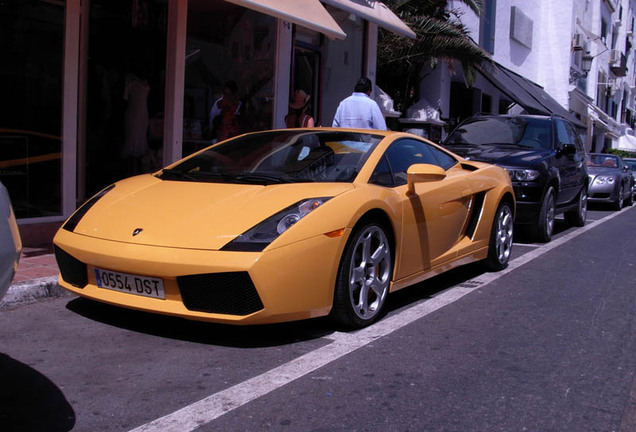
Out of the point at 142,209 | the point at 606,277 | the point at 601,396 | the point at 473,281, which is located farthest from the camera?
the point at 606,277

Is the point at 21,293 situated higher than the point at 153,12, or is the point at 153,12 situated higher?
the point at 153,12

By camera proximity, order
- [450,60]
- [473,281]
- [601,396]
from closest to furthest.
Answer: [601,396], [473,281], [450,60]

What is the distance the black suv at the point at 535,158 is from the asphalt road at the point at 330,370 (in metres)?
3.39

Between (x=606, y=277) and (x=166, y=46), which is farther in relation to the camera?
(x=166, y=46)

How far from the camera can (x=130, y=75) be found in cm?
914

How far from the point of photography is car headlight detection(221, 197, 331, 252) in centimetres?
377

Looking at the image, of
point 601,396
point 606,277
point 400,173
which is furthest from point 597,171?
point 601,396

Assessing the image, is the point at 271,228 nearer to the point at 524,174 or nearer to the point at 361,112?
the point at 361,112

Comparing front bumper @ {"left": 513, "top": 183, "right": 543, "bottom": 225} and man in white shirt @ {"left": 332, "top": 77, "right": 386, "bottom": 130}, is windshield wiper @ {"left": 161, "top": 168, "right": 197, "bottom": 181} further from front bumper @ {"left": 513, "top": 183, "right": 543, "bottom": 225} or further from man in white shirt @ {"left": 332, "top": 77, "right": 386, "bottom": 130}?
front bumper @ {"left": 513, "top": 183, "right": 543, "bottom": 225}

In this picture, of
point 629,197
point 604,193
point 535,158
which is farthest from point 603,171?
point 535,158

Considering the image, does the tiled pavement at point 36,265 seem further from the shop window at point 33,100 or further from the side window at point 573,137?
the side window at point 573,137

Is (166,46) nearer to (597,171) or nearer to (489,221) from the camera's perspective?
(489,221)

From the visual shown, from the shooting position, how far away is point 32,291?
16.1ft

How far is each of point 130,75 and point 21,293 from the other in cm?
495
